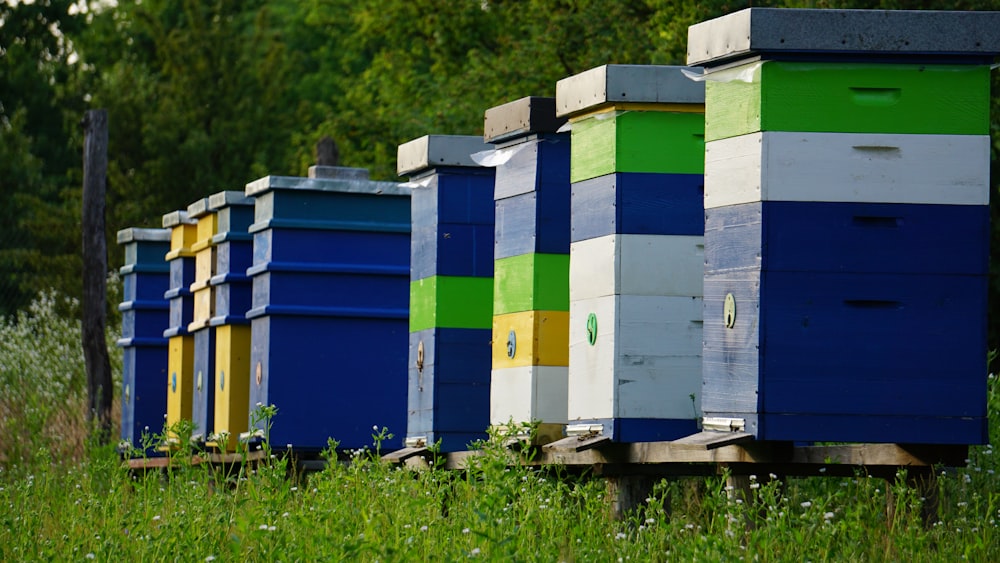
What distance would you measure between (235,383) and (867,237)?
6.27m

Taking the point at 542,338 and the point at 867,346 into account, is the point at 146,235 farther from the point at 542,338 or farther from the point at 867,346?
the point at 867,346

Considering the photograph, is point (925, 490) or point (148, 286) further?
point (148, 286)

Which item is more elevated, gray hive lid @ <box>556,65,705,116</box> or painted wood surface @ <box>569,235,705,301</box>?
gray hive lid @ <box>556,65,705,116</box>

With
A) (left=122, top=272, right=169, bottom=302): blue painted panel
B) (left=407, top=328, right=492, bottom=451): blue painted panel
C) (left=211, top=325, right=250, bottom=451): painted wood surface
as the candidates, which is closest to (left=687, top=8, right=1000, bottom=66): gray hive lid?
(left=407, top=328, right=492, bottom=451): blue painted panel

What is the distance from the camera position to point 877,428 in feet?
22.3

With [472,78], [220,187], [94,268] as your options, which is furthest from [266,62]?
[94,268]

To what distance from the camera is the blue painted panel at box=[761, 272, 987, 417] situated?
6762 millimetres

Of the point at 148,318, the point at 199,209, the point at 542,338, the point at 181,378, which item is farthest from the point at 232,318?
the point at 542,338

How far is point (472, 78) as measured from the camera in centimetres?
2183

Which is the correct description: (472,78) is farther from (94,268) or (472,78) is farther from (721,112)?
(721,112)

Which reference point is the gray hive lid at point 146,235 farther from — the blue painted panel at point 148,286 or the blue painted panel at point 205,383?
the blue painted panel at point 205,383

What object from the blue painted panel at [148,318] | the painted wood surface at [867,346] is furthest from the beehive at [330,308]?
the painted wood surface at [867,346]

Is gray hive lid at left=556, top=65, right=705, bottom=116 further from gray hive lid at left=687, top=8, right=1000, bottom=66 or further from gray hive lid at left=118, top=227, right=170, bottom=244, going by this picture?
gray hive lid at left=118, top=227, right=170, bottom=244

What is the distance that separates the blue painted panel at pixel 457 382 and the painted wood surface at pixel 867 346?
309 cm
